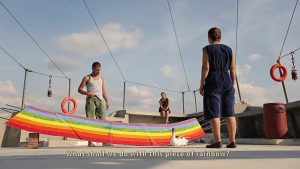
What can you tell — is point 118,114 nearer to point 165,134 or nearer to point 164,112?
point 164,112

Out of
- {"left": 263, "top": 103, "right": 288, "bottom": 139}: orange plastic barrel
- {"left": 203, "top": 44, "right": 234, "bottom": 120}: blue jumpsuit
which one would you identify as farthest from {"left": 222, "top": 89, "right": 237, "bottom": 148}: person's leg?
{"left": 263, "top": 103, "right": 288, "bottom": 139}: orange plastic barrel

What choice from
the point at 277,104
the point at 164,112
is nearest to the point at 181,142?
the point at 277,104

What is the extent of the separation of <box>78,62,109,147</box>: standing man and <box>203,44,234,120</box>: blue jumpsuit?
249 centimetres

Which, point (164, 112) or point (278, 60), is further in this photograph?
point (278, 60)

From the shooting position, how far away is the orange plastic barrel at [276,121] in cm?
680

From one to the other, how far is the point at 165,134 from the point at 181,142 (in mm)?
436

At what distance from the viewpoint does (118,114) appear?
12.1m

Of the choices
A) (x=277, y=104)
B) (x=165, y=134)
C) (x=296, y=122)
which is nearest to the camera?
(x=165, y=134)

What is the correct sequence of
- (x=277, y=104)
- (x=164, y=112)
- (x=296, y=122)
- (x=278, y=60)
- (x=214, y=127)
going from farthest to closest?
1. (x=278, y=60)
2. (x=164, y=112)
3. (x=296, y=122)
4. (x=277, y=104)
5. (x=214, y=127)

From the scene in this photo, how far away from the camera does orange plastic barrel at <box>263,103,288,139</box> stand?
268 inches

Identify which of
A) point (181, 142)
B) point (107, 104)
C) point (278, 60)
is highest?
point (278, 60)

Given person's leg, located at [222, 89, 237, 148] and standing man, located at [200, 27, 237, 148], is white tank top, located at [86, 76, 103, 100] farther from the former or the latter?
person's leg, located at [222, 89, 237, 148]

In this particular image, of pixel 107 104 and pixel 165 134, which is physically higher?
pixel 107 104

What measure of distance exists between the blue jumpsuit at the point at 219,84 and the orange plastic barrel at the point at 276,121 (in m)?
4.15
